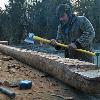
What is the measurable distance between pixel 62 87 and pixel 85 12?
29.0 metres

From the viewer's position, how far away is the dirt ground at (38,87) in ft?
15.0

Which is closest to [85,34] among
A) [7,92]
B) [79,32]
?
[79,32]

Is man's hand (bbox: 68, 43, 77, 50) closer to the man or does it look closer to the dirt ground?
the man

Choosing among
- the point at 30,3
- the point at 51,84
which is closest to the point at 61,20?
the point at 51,84

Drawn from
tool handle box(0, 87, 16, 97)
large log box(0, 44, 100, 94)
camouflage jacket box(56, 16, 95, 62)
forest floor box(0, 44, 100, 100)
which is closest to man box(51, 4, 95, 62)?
camouflage jacket box(56, 16, 95, 62)

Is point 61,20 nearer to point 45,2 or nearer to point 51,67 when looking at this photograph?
point 51,67

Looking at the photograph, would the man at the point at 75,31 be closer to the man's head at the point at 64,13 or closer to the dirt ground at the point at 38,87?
the man's head at the point at 64,13

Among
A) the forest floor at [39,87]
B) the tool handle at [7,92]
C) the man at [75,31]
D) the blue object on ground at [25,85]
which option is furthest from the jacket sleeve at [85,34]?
the tool handle at [7,92]

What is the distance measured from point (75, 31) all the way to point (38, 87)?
7.78 feet

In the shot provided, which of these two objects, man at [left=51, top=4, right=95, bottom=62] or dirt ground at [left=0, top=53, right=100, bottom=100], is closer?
dirt ground at [left=0, top=53, right=100, bottom=100]

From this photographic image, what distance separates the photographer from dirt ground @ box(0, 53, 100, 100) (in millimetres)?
4582

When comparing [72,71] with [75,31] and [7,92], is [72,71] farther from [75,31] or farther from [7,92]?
[75,31]

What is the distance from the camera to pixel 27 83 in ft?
16.3

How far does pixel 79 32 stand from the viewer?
7.14 meters
